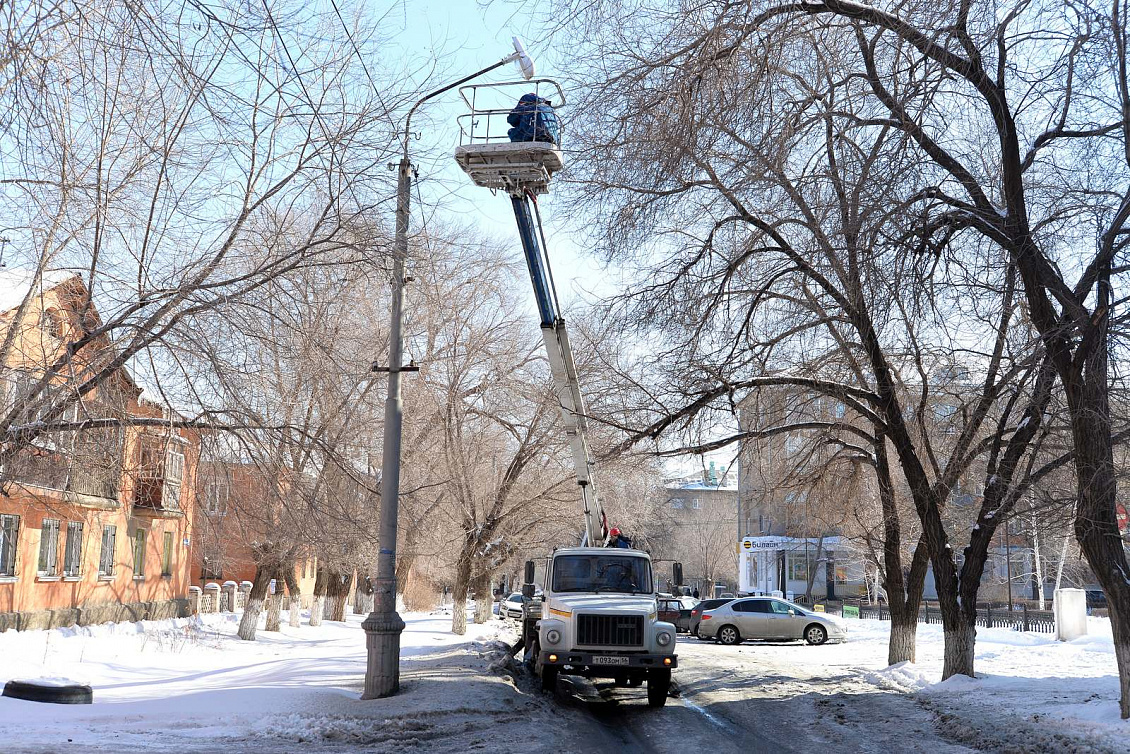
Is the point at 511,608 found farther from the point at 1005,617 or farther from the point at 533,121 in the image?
the point at 533,121

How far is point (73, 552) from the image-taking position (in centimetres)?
2617

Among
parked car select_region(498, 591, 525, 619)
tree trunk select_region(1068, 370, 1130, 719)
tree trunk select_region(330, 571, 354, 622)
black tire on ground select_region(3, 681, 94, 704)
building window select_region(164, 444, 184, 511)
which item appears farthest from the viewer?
parked car select_region(498, 591, 525, 619)

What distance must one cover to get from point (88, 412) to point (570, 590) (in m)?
8.56

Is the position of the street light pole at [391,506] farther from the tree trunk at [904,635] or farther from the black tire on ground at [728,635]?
the black tire on ground at [728,635]

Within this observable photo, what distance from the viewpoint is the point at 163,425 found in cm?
1060

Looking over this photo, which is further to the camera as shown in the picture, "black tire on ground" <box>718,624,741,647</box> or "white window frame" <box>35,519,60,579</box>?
"black tire on ground" <box>718,624,741,647</box>

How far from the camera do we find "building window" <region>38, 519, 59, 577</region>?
24.5 metres

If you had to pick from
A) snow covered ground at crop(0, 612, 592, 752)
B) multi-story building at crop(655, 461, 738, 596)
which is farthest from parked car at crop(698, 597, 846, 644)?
multi-story building at crop(655, 461, 738, 596)

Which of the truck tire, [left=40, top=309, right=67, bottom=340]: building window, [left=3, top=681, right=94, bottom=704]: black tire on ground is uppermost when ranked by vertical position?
[left=40, top=309, right=67, bottom=340]: building window

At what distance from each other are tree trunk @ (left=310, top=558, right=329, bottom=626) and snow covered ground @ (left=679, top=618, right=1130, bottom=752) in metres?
14.0

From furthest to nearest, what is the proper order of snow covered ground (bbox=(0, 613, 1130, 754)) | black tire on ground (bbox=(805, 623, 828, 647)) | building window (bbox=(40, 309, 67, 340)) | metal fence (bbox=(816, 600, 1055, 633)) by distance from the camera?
metal fence (bbox=(816, 600, 1055, 633))
black tire on ground (bbox=(805, 623, 828, 647))
building window (bbox=(40, 309, 67, 340))
snow covered ground (bbox=(0, 613, 1130, 754))

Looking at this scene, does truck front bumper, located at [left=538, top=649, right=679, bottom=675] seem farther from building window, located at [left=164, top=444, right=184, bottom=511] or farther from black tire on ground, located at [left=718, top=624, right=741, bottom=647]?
black tire on ground, located at [left=718, top=624, right=741, bottom=647]

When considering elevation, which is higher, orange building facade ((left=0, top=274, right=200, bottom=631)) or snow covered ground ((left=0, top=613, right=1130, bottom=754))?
orange building facade ((left=0, top=274, right=200, bottom=631))

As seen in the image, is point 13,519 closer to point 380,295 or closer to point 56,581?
point 56,581
